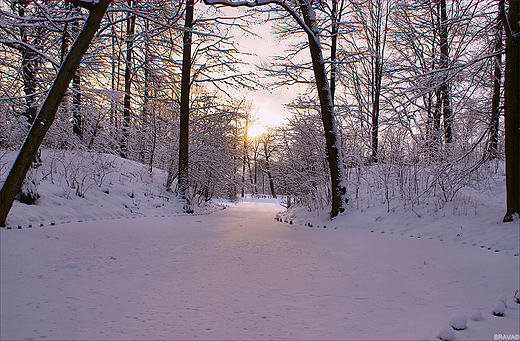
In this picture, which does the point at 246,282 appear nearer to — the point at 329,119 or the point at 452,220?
the point at 452,220

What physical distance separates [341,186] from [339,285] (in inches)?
201

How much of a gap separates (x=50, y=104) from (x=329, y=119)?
5871 millimetres

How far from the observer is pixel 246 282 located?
2.53m

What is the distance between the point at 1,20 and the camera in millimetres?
4711

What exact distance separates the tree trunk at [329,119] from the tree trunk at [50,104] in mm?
5278

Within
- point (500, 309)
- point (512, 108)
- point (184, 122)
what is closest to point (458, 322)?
point (500, 309)

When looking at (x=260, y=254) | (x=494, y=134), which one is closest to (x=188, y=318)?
(x=260, y=254)

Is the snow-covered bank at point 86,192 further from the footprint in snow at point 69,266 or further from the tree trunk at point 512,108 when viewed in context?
the tree trunk at point 512,108

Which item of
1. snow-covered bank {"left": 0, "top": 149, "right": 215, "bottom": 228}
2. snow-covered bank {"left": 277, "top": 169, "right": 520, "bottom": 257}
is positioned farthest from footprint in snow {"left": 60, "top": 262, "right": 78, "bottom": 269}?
snow-covered bank {"left": 277, "top": 169, "right": 520, "bottom": 257}

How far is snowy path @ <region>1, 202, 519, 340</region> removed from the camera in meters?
1.68

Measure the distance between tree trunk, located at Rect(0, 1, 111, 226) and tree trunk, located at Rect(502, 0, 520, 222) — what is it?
244 inches

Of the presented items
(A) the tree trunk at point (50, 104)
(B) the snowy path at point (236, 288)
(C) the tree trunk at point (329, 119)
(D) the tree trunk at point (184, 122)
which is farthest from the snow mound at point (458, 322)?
(D) the tree trunk at point (184, 122)

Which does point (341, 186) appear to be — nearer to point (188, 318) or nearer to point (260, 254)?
point (260, 254)

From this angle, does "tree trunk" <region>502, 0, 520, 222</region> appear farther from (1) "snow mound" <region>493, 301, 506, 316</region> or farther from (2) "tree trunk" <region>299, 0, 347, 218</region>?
(1) "snow mound" <region>493, 301, 506, 316</region>
